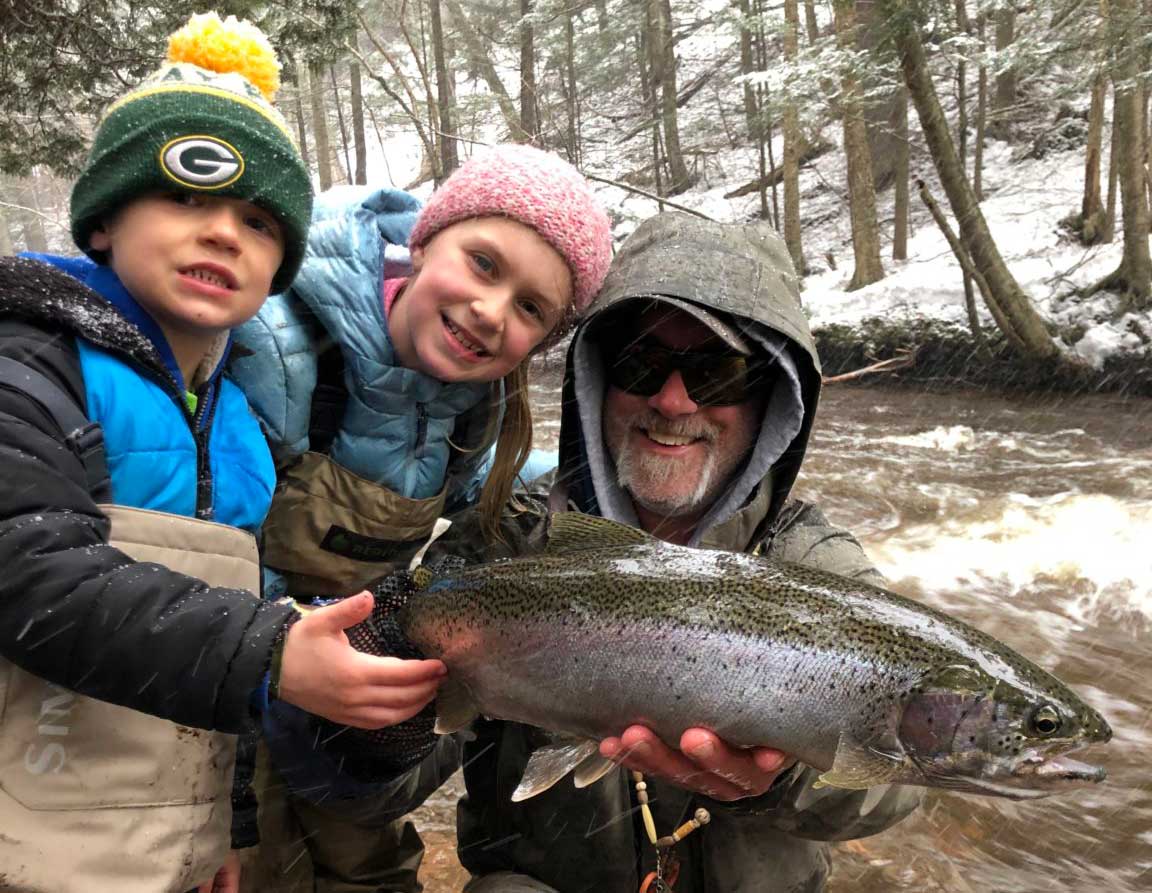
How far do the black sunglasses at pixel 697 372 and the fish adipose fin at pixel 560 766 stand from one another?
4.23 ft

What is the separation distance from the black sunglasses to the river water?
2219 mm

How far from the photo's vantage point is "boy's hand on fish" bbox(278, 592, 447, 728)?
1.73 m

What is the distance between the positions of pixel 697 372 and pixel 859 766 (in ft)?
4.81

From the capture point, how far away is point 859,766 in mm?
1827

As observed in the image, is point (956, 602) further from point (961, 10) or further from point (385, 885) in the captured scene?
point (961, 10)

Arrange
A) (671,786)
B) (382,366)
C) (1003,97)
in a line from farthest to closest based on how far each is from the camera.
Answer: (1003,97) → (382,366) → (671,786)

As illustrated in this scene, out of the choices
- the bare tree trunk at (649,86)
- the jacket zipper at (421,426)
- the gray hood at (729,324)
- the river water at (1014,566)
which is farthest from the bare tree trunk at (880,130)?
the jacket zipper at (421,426)

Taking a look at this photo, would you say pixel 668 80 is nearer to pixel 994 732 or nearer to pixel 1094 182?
pixel 1094 182

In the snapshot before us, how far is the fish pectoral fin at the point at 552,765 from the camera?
207cm

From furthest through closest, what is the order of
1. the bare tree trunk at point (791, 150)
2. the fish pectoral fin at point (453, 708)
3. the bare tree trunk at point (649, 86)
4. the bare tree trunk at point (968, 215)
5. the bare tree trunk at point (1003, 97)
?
the bare tree trunk at point (649, 86) → the bare tree trunk at point (1003, 97) → the bare tree trunk at point (791, 150) → the bare tree trunk at point (968, 215) → the fish pectoral fin at point (453, 708)

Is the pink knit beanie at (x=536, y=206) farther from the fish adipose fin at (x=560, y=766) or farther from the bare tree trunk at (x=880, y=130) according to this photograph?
the bare tree trunk at (x=880, y=130)

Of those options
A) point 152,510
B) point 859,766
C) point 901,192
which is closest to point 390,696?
point 152,510

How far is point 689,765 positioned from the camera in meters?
2.03

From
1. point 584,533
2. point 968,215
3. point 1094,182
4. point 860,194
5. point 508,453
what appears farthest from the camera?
point 860,194
